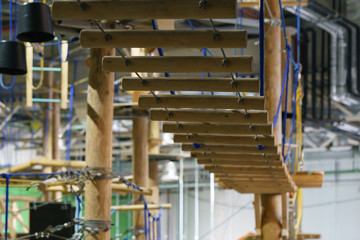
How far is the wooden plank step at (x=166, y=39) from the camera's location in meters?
3.50

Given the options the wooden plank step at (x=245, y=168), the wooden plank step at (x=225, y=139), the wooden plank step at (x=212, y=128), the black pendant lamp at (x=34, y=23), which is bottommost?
the wooden plank step at (x=245, y=168)

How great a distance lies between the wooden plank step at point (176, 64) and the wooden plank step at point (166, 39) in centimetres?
19

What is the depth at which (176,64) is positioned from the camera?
3.83 m

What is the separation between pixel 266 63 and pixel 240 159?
161cm

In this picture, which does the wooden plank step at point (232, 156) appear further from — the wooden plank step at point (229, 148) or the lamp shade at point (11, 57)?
the lamp shade at point (11, 57)

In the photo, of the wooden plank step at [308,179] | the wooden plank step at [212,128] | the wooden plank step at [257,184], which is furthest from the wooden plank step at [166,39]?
the wooden plank step at [308,179]

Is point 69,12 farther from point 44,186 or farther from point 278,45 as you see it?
point 278,45

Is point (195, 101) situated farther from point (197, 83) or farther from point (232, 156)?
point (232, 156)

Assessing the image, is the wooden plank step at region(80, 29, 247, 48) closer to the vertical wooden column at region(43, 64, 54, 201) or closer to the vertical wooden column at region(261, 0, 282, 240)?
the vertical wooden column at region(261, 0, 282, 240)

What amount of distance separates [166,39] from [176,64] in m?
0.25

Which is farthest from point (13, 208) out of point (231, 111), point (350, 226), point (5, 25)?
point (231, 111)

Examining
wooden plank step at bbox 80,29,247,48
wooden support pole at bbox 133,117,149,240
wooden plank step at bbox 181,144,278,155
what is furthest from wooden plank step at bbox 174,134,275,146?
wooden support pole at bbox 133,117,149,240

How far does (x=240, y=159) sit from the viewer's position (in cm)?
593

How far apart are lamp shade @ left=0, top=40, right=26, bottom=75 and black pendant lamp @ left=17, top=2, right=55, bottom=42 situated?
0.27 metres
